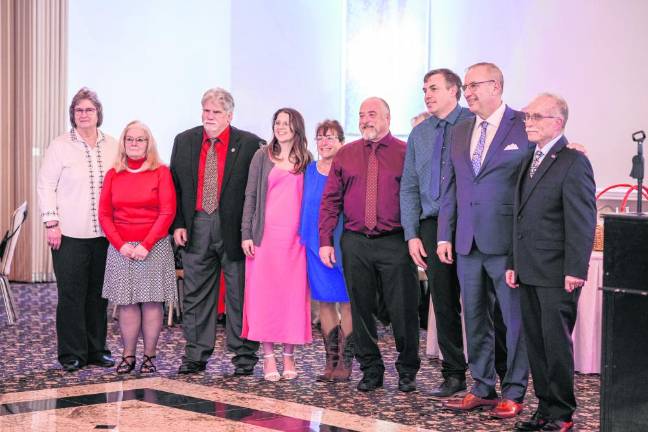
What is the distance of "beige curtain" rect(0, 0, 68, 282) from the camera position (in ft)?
33.9

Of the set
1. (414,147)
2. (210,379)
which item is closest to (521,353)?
(414,147)

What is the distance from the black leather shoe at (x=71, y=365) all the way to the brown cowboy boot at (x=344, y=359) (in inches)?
56.6

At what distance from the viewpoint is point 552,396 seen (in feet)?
13.9

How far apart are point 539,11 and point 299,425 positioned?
5255mm

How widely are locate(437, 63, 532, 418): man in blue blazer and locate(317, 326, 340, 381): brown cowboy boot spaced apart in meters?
0.85

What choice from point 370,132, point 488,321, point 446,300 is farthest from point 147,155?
point 488,321

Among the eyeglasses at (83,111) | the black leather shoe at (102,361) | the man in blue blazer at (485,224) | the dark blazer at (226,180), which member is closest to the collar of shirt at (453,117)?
the man in blue blazer at (485,224)

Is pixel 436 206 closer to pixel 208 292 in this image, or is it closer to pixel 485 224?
pixel 485 224

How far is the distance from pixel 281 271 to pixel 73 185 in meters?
1.29

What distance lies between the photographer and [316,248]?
535 cm

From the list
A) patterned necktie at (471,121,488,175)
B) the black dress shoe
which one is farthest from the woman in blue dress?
the black dress shoe

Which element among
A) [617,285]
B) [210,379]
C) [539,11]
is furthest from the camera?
[539,11]

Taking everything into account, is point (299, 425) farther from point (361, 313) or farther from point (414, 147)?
point (414, 147)

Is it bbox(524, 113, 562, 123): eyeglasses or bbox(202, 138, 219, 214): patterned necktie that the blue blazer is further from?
bbox(202, 138, 219, 214): patterned necktie
